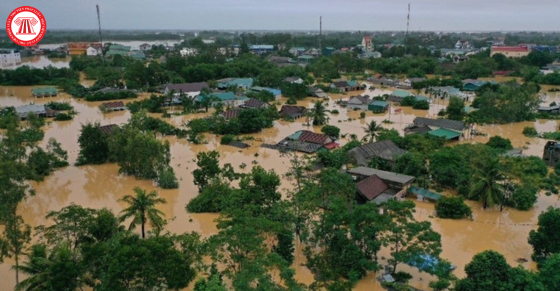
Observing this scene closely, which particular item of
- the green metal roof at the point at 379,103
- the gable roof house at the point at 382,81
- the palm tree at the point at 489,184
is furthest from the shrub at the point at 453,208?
the gable roof house at the point at 382,81

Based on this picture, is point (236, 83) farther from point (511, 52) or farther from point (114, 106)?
point (511, 52)

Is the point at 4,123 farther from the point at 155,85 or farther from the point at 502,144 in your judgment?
the point at 502,144

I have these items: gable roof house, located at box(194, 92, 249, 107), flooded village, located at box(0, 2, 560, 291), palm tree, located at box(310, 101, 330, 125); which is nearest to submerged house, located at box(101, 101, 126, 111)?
flooded village, located at box(0, 2, 560, 291)

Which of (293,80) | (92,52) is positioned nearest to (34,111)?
(293,80)

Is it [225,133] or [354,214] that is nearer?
[354,214]

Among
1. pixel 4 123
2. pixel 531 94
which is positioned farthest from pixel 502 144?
pixel 4 123

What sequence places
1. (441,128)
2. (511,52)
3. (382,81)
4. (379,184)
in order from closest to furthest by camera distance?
(379,184) < (441,128) < (382,81) < (511,52)

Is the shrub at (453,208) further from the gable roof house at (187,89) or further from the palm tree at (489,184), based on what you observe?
the gable roof house at (187,89)
